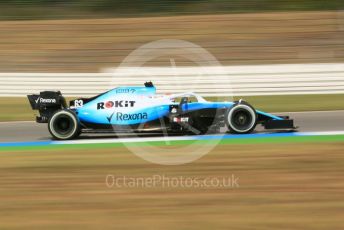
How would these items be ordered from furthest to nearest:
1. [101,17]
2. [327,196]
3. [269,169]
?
[101,17], [269,169], [327,196]

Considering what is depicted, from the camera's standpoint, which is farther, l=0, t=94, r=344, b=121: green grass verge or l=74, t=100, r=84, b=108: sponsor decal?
l=0, t=94, r=344, b=121: green grass verge

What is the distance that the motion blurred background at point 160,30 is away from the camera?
2025 centimetres

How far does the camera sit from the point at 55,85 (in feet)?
51.5

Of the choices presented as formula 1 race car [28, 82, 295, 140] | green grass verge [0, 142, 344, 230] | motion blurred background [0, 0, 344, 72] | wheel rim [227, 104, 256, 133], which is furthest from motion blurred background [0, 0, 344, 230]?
formula 1 race car [28, 82, 295, 140]

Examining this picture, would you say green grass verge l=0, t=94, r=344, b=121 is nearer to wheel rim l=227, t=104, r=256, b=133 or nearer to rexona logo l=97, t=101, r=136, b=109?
rexona logo l=97, t=101, r=136, b=109

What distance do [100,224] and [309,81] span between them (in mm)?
10687

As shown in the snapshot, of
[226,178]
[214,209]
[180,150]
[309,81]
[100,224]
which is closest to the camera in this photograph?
[100,224]

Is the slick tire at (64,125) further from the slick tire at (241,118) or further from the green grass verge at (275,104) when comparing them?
the green grass verge at (275,104)

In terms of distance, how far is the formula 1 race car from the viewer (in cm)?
973

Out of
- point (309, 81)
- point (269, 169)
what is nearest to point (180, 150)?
point (269, 169)

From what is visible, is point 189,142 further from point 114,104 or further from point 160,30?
point 160,30

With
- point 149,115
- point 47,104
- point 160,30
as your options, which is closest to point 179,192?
point 149,115

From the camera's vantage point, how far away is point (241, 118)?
32.3ft

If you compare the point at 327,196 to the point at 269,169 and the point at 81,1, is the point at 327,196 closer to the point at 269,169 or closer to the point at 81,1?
the point at 269,169
